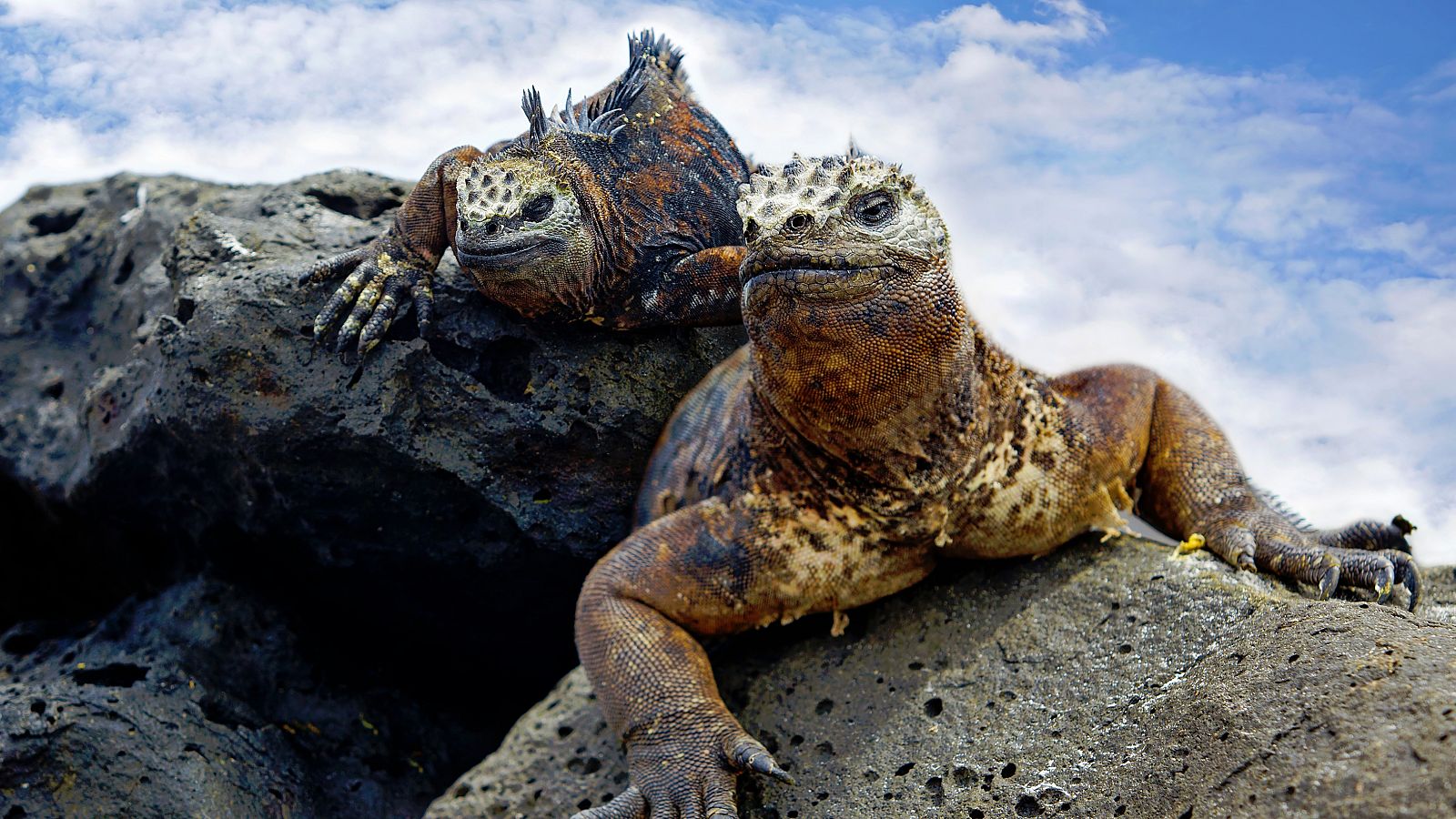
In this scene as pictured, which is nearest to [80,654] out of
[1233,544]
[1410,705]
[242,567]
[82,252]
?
[242,567]

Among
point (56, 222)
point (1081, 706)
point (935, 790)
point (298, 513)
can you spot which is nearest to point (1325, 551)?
point (1081, 706)

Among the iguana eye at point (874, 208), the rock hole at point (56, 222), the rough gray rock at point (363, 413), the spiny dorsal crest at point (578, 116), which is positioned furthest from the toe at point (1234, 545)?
the rock hole at point (56, 222)

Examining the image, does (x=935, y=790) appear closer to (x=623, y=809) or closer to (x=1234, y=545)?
(x=623, y=809)

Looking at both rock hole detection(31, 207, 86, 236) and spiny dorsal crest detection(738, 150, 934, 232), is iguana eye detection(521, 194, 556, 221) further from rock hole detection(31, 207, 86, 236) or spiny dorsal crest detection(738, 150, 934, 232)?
rock hole detection(31, 207, 86, 236)

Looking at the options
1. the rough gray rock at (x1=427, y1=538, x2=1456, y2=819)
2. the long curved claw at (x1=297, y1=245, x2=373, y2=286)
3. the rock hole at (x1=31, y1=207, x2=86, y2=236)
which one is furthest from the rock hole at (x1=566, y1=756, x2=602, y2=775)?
the rock hole at (x1=31, y1=207, x2=86, y2=236)

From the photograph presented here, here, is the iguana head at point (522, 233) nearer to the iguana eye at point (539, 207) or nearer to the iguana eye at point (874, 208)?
the iguana eye at point (539, 207)

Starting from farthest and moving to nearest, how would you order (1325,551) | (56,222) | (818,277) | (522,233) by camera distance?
(56,222) < (522,233) < (1325,551) < (818,277)
